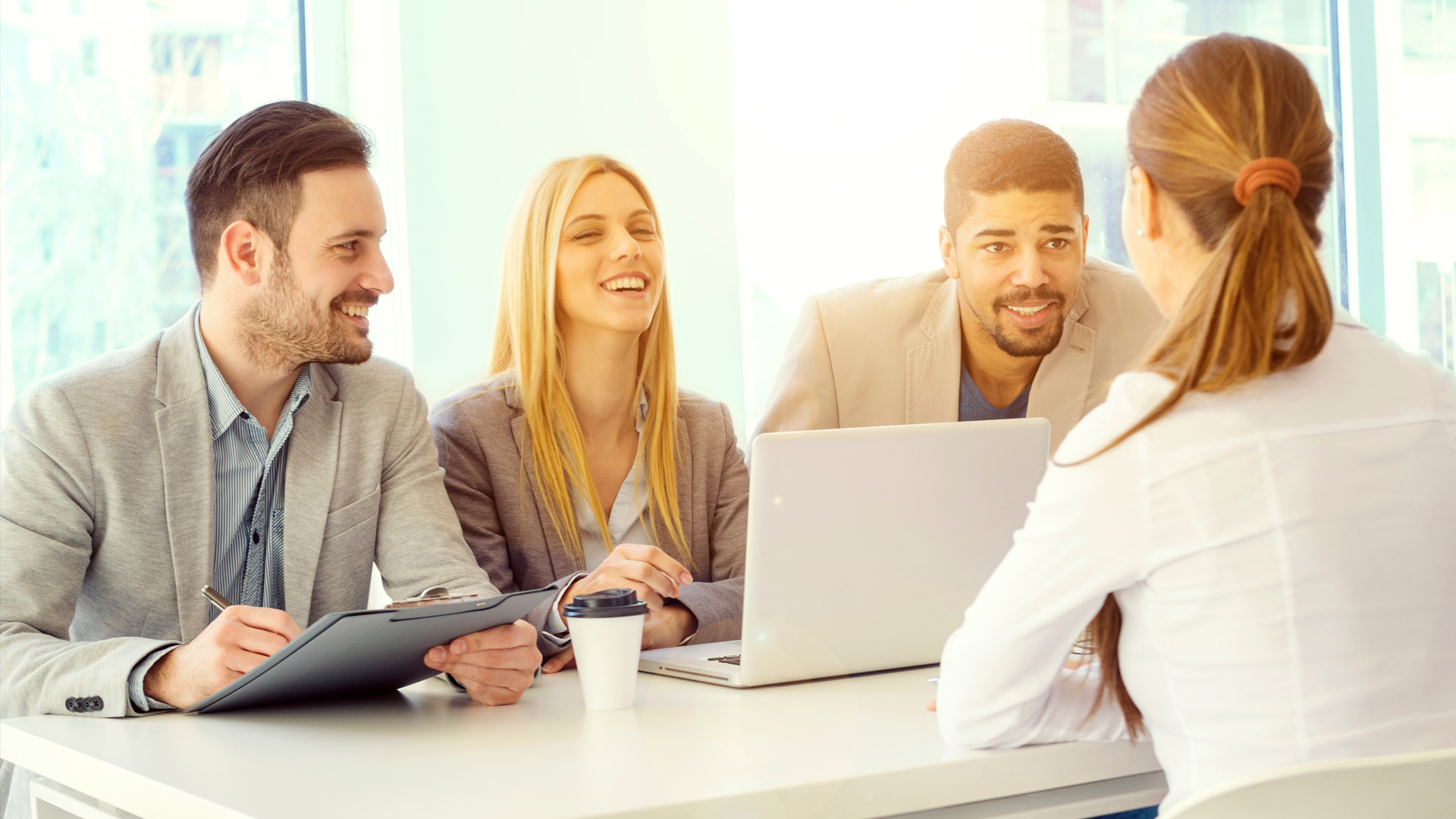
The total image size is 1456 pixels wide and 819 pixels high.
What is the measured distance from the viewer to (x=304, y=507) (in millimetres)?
1719

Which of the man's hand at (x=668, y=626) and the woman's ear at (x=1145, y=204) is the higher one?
the woman's ear at (x=1145, y=204)

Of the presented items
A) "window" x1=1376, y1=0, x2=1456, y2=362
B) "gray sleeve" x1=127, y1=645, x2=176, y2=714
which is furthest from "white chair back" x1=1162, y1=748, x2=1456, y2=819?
"window" x1=1376, y1=0, x2=1456, y2=362

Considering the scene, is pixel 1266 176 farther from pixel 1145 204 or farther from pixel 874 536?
pixel 874 536

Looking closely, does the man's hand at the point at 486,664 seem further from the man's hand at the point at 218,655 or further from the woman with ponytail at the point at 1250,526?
the woman with ponytail at the point at 1250,526

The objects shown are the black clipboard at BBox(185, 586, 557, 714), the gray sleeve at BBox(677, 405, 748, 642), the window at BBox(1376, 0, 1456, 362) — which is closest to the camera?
the black clipboard at BBox(185, 586, 557, 714)

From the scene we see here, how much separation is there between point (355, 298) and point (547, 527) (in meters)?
0.48

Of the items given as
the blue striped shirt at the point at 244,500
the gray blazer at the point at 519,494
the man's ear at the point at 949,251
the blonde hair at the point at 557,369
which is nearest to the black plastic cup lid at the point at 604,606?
the gray blazer at the point at 519,494

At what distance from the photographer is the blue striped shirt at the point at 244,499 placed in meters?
1.72

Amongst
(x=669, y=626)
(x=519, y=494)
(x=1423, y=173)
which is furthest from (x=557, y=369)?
(x=1423, y=173)

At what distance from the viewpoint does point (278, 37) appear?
3.22 m

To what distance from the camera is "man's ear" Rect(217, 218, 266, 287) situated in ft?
5.90

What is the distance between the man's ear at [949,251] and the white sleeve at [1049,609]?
148 centimetres

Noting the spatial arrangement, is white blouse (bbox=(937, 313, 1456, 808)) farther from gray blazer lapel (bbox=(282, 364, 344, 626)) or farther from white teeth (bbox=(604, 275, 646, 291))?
white teeth (bbox=(604, 275, 646, 291))

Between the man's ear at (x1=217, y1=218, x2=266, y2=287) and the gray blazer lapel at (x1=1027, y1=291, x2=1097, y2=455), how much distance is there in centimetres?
137
